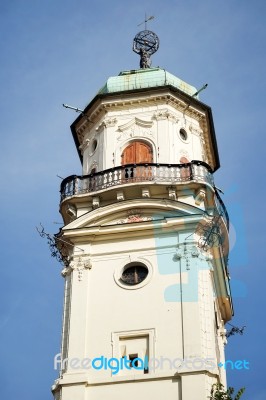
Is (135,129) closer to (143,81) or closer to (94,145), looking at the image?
(94,145)

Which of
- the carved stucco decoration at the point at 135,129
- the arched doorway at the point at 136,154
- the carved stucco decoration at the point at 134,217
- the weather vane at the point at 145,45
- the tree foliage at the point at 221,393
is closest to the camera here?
the tree foliage at the point at 221,393

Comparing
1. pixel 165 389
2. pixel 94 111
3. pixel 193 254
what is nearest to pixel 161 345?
pixel 165 389

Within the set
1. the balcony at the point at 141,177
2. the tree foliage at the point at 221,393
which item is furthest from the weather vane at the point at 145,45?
the tree foliage at the point at 221,393

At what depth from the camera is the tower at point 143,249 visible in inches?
898

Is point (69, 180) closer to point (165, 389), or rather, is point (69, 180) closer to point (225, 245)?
point (225, 245)

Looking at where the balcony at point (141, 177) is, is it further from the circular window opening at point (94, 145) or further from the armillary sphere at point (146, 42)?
the armillary sphere at point (146, 42)

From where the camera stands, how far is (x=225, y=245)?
27.6 meters

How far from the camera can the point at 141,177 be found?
86.9ft

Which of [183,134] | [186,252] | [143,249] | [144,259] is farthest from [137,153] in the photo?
[186,252]

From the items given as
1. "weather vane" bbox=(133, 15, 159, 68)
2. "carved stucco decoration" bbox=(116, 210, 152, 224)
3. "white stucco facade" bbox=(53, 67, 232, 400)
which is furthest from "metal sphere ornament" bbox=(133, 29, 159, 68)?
"carved stucco decoration" bbox=(116, 210, 152, 224)

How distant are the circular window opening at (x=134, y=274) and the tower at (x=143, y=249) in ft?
0.11

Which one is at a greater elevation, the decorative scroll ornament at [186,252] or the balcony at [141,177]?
the balcony at [141,177]

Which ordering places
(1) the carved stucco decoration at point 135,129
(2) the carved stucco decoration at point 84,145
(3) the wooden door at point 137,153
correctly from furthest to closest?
(2) the carved stucco decoration at point 84,145 < (1) the carved stucco decoration at point 135,129 < (3) the wooden door at point 137,153

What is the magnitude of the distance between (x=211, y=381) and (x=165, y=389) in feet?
4.04
